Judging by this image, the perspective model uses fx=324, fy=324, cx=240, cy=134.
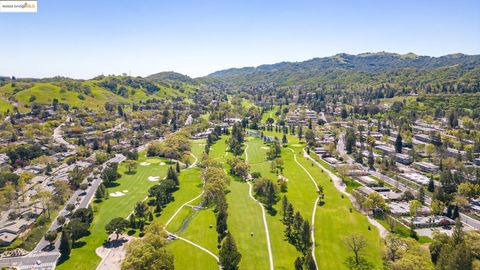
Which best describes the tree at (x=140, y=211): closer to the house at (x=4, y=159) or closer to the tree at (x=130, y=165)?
the tree at (x=130, y=165)

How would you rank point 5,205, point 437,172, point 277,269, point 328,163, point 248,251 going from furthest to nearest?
point 328,163, point 437,172, point 5,205, point 248,251, point 277,269

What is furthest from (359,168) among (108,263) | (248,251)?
(108,263)

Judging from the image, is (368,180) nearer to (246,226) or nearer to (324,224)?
(324,224)

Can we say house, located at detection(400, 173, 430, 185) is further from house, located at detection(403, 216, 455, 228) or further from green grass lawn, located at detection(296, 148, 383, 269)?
green grass lawn, located at detection(296, 148, 383, 269)

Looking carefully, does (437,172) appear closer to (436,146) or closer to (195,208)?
(436,146)

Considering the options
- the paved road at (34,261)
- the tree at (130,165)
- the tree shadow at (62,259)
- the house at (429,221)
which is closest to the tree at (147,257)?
the tree shadow at (62,259)

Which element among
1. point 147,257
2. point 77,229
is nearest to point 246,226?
point 147,257
